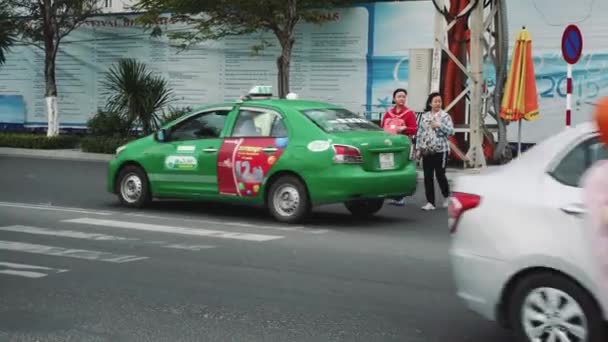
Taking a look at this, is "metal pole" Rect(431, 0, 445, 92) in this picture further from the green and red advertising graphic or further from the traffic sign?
the green and red advertising graphic

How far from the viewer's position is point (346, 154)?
11781 mm

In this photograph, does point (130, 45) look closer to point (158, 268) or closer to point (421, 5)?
point (421, 5)

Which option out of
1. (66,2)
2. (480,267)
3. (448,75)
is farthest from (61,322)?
(66,2)

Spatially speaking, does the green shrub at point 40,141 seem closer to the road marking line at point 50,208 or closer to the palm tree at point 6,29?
the palm tree at point 6,29

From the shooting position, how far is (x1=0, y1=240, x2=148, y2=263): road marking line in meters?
9.81

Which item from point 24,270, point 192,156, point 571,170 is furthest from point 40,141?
point 571,170

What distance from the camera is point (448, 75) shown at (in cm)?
2058

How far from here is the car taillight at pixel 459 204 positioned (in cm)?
621

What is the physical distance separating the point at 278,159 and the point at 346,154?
2.88 feet

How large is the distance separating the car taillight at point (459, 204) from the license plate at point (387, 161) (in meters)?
5.75

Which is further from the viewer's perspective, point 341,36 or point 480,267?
point 341,36

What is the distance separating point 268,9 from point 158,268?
1460 centimetres

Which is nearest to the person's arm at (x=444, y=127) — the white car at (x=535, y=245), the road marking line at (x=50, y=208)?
the road marking line at (x=50, y=208)

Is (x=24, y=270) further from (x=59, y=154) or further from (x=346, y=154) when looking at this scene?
(x=59, y=154)
